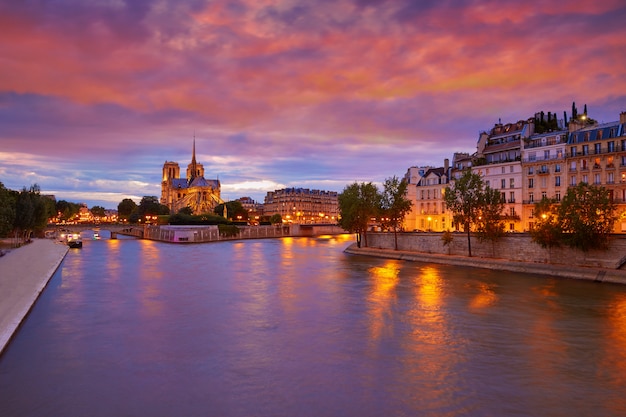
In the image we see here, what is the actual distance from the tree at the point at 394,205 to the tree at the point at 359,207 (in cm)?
173

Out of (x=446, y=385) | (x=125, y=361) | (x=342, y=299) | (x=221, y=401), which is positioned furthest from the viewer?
(x=342, y=299)

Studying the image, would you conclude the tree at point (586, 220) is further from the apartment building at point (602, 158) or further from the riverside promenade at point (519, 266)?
the apartment building at point (602, 158)

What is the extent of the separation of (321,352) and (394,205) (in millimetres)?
41296

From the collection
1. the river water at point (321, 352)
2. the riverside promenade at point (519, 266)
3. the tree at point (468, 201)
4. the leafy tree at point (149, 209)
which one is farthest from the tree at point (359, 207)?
the leafy tree at point (149, 209)

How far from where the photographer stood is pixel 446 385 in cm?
1362

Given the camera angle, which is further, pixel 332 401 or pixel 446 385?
pixel 446 385

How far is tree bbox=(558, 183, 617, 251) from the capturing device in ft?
107

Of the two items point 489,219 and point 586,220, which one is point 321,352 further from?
point 489,219

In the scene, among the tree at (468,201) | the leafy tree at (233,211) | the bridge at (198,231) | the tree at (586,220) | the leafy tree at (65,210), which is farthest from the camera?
the leafy tree at (233,211)

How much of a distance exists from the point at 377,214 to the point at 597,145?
80.1 ft

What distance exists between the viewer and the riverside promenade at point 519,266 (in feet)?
103

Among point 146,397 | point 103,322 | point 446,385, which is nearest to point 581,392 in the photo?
point 446,385

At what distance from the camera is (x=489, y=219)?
4178 centimetres

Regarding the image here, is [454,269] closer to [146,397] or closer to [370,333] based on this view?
[370,333]
